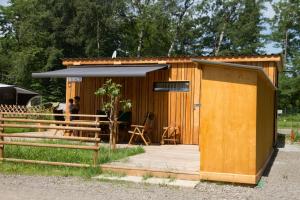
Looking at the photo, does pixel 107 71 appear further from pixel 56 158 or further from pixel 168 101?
pixel 56 158

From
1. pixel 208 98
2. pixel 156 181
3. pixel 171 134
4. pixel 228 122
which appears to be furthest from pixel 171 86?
pixel 156 181

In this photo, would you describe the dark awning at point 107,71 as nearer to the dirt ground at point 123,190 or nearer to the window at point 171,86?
the window at point 171,86

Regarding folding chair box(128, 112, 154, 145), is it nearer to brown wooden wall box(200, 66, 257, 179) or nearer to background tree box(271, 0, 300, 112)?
brown wooden wall box(200, 66, 257, 179)

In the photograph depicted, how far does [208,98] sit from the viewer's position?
739cm

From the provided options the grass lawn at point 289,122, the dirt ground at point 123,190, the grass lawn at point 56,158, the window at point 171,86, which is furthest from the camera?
the grass lawn at point 289,122

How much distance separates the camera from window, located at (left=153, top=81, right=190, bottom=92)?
12.9 metres

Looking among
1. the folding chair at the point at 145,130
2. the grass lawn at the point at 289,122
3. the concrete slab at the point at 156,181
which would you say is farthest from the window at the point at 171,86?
the grass lawn at the point at 289,122

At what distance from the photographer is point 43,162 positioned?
8.41m

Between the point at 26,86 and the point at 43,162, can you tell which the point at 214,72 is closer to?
the point at 43,162

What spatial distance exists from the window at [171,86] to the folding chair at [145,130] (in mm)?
841

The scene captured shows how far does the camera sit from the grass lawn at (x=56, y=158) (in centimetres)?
800

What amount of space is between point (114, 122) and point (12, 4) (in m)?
42.5

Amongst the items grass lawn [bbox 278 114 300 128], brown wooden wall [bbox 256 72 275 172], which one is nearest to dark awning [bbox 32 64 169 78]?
brown wooden wall [bbox 256 72 275 172]

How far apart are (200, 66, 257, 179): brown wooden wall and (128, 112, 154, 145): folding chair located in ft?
16.1
